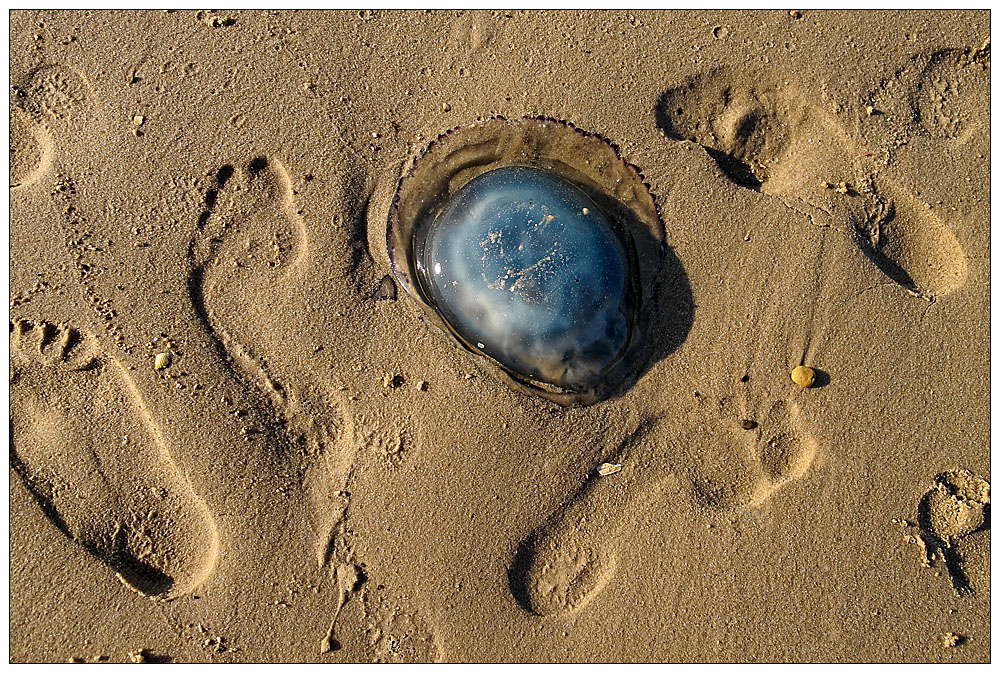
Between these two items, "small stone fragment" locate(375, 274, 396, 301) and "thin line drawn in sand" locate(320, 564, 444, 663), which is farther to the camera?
"small stone fragment" locate(375, 274, 396, 301)

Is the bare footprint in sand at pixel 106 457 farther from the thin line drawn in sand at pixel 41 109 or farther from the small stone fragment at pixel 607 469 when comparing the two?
the small stone fragment at pixel 607 469

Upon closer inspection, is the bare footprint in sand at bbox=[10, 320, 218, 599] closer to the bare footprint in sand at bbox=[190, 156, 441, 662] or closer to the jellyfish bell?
the bare footprint in sand at bbox=[190, 156, 441, 662]

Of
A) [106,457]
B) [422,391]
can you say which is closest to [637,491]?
[422,391]

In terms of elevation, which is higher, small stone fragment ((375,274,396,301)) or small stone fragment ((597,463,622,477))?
small stone fragment ((375,274,396,301))

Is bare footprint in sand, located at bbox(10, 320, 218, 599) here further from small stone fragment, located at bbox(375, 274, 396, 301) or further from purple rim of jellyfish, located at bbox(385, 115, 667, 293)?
purple rim of jellyfish, located at bbox(385, 115, 667, 293)

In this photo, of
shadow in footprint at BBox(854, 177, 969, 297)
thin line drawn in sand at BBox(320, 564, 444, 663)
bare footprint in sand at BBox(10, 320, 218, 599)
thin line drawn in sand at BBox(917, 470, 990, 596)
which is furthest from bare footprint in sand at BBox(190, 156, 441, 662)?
shadow in footprint at BBox(854, 177, 969, 297)

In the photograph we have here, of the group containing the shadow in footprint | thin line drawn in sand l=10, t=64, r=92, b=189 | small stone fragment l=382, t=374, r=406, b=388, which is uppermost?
the shadow in footprint
